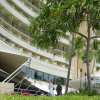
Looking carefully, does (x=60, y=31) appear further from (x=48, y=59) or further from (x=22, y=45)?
(x=48, y=59)

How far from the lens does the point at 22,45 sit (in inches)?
1268

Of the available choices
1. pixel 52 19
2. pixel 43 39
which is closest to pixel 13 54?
pixel 43 39

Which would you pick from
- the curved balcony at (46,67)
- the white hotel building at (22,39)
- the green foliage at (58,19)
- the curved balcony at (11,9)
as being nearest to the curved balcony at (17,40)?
the white hotel building at (22,39)

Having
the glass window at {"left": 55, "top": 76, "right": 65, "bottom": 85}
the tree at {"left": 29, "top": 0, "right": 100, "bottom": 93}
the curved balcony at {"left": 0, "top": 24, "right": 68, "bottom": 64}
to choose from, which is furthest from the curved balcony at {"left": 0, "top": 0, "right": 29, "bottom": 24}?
the tree at {"left": 29, "top": 0, "right": 100, "bottom": 93}

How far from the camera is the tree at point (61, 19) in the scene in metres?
11.3

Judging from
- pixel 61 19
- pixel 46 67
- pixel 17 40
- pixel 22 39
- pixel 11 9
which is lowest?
pixel 46 67

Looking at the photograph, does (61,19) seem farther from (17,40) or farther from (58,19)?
(17,40)

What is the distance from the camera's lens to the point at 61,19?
38.4 ft

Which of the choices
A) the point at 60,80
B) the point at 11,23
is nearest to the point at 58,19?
the point at 11,23

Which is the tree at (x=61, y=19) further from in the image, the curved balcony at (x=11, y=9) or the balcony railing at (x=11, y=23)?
the balcony railing at (x=11, y=23)

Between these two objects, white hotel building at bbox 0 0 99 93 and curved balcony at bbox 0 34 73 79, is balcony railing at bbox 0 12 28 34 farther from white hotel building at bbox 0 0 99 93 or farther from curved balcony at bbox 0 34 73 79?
curved balcony at bbox 0 34 73 79

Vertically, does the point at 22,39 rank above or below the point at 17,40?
above

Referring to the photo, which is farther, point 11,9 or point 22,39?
point 22,39

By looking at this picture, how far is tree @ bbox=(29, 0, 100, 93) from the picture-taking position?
37.2 feet
